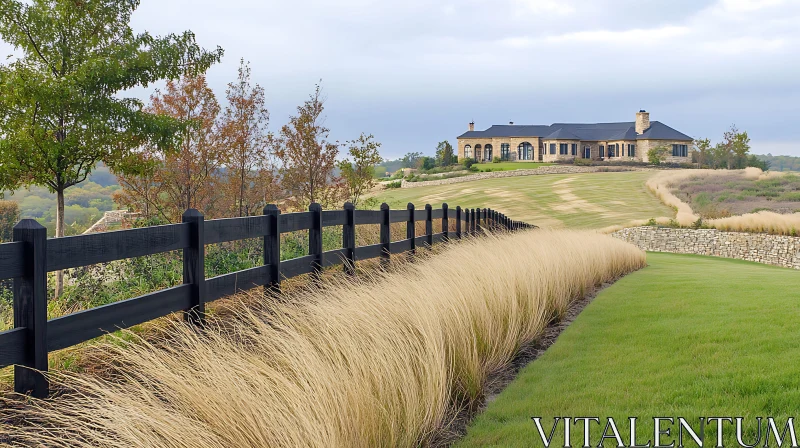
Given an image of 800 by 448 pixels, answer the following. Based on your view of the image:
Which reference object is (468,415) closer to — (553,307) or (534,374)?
(534,374)

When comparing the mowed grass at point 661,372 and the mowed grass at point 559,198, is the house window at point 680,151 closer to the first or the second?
the mowed grass at point 559,198

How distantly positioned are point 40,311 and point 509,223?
21.1m

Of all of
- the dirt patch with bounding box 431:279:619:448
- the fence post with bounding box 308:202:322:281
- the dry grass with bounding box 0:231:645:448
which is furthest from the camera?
the fence post with bounding box 308:202:322:281

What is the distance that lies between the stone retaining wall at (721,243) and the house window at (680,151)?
5018 cm

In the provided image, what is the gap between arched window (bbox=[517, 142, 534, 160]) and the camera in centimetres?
8600

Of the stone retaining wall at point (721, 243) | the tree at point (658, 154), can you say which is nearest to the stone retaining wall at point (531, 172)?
the tree at point (658, 154)

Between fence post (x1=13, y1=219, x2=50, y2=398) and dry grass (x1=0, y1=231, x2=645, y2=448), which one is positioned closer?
dry grass (x1=0, y1=231, x2=645, y2=448)

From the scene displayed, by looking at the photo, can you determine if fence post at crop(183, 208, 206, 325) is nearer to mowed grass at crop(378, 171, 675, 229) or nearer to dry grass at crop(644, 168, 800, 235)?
dry grass at crop(644, 168, 800, 235)

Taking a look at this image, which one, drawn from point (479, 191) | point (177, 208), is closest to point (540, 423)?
point (177, 208)

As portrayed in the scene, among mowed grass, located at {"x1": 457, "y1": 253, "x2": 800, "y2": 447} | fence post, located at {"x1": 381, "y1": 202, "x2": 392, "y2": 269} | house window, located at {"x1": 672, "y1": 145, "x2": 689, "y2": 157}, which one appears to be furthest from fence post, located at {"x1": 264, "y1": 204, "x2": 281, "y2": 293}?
house window, located at {"x1": 672, "y1": 145, "x2": 689, "y2": 157}

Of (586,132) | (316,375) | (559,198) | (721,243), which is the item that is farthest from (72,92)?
(586,132)

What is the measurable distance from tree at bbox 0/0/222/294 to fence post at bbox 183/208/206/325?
484 inches

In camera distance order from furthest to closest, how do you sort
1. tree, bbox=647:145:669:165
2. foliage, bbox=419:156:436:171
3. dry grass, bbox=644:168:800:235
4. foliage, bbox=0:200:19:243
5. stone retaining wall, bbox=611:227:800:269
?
1. foliage, bbox=419:156:436:171
2. tree, bbox=647:145:669:165
3. dry grass, bbox=644:168:800:235
4. stone retaining wall, bbox=611:227:800:269
5. foliage, bbox=0:200:19:243

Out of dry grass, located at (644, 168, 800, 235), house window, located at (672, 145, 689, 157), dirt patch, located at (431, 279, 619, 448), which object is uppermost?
house window, located at (672, 145, 689, 157)
